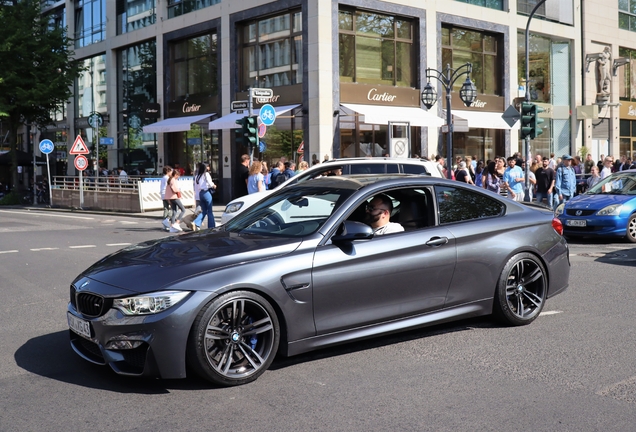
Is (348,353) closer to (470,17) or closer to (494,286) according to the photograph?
(494,286)

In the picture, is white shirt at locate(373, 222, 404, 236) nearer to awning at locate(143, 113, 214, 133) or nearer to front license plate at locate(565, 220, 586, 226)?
front license plate at locate(565, 220, 586, 226)

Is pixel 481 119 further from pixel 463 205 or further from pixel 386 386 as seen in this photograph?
pixel 386 386

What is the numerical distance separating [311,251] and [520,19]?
33655 millimetres

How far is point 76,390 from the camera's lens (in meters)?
4.99

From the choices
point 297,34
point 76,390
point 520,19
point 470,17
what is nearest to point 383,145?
point 297,34

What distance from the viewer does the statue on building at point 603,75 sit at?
131 feet

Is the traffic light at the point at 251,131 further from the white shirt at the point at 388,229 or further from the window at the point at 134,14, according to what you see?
the window at the point at 134,14

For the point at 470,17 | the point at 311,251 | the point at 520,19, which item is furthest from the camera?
the point at 520,19

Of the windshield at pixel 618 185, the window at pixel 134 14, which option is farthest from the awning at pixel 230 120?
the windshield at pixel 618 185

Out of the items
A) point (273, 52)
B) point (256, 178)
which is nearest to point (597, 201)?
point (256, 178)

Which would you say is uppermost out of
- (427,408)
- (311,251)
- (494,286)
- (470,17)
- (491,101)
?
(470,17)

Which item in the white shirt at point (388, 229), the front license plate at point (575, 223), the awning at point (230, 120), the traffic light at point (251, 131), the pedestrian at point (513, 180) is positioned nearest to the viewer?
the white shirt at point (388, 229)

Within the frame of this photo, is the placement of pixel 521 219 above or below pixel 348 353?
above

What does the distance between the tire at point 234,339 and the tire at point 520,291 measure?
238cm
